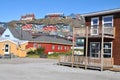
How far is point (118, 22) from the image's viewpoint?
3209cm

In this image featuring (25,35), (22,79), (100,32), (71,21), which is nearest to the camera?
(22,79)

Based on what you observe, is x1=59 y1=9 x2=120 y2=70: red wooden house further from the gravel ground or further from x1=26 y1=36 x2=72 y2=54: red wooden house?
x1=26 y1=36 x2=72 y2=54: red wooden house

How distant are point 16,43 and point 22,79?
3993cm

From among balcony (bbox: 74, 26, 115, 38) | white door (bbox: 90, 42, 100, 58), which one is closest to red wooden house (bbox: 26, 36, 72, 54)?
white door (bbox: 90, 42, 100, 58)

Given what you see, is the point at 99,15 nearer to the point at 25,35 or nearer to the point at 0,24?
the point at 25,35

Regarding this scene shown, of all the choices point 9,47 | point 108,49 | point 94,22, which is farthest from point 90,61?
point 9,47

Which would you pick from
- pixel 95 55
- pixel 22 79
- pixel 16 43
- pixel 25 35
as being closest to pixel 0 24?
pixel 25 35

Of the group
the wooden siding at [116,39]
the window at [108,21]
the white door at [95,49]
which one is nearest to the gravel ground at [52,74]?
the wooden siding at [116,39]

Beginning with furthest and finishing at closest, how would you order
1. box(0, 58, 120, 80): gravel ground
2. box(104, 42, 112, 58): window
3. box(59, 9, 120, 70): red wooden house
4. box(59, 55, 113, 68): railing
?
1. box(104, 42, 112, 58): window
2. box(59, 9, 120, 70): red wooden house
3. box(59, 55, 113, 68): railing
4. box(0, 58, 120, 80): gravel ground

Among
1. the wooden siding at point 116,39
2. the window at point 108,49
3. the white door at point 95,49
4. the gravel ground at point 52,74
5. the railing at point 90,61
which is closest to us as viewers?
the gravel ground at point 52,74

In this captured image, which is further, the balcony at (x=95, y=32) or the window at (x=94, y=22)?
the window at (x=94, y=22)

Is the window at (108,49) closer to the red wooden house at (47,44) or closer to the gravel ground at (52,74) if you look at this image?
the gravel ground at (52,74)

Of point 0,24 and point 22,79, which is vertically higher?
point 0,24

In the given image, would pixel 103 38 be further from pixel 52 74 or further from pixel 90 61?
pixel 52 74
